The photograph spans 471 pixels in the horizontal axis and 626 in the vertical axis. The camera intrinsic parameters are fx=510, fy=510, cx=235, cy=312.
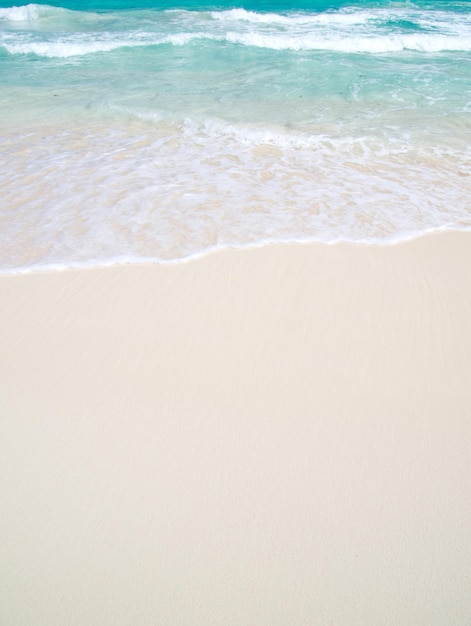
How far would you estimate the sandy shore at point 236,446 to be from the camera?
2115 mm

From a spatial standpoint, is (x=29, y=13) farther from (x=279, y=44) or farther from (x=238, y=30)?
(x=279, y=44)

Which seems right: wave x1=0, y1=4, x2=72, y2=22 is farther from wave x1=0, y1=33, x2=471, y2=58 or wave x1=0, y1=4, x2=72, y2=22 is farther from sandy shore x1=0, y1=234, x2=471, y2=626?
sandy shore x1=0, y1=234, x2=471, y2=626

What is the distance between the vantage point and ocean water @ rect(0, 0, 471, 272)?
15.5 ft

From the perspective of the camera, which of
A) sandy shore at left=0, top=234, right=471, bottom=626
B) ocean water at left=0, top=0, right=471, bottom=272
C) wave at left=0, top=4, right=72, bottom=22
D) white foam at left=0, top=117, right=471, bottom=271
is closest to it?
sandy shore at left=0, top=234, right=471, bottom=626

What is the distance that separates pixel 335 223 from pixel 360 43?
10295 millimetres

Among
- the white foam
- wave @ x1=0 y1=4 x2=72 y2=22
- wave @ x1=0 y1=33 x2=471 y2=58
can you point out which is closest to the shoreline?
the white foam

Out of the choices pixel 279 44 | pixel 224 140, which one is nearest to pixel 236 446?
pixel 224 140

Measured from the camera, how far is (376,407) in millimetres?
2906

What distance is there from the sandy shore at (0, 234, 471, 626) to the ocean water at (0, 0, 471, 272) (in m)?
0.77

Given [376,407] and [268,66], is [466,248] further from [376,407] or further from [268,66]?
[268,66]

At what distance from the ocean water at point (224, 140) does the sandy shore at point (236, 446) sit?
2.52 feet

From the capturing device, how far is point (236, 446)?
8.86 ft

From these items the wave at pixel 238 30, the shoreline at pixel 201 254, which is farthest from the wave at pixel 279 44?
the shoreline at pixel 201 254

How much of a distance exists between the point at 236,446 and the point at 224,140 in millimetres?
5300
